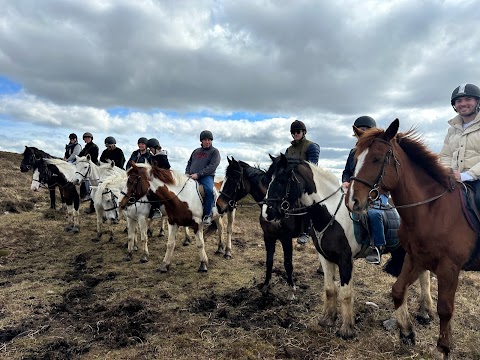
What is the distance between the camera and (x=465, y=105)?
392 cm

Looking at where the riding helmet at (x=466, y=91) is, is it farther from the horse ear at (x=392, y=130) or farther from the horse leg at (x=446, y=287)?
the horse leg at (x=446, y=287)

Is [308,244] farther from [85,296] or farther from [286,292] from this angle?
[85,296]

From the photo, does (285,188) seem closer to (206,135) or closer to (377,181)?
(377,181)

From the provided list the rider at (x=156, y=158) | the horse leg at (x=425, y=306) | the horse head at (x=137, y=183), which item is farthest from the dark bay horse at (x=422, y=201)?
the rider at (x=156, y=158)

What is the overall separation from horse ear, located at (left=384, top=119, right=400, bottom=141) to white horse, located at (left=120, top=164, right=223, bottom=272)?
5.13 meters

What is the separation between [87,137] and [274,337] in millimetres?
10963

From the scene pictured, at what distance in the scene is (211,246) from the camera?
1025cm

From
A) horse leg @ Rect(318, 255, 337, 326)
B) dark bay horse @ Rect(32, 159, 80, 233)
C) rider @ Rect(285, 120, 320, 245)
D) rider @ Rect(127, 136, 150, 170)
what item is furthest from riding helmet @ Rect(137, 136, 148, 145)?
horse leg @ Rect(318, 255, 337, 326)

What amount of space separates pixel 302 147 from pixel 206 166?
9.17ft

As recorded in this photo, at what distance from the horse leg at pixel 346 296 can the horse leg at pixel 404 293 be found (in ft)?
1.82

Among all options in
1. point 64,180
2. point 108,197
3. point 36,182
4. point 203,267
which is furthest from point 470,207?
point 36,182

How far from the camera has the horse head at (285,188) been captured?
4.52 m

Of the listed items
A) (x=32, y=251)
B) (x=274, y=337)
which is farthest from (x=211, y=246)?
(x=274, y=337)

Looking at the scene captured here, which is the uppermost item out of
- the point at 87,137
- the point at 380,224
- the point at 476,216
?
the point at 87,137
